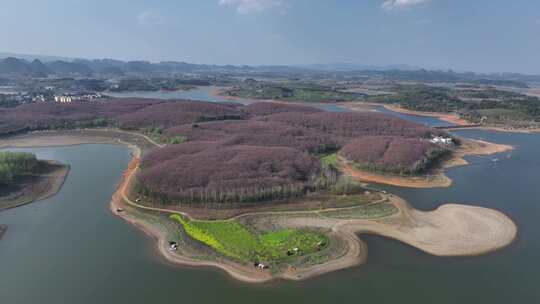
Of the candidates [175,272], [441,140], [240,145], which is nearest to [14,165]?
[240,145]

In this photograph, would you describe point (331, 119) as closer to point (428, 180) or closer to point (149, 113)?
point (428, 180)

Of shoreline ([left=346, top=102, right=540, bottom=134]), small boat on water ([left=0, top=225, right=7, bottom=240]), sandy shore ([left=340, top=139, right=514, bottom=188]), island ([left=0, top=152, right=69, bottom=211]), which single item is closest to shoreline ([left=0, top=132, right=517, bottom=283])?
sandy shore ([left=340, top=139, right=514, bottom=188])

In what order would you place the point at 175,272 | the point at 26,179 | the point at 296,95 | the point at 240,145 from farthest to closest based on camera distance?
the point at 296,95 → the point at 240,145 → the point at 26,179 → the point at 175,272

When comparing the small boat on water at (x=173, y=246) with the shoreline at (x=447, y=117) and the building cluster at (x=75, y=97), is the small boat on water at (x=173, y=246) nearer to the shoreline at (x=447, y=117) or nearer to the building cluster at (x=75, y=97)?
the shoreline at (x=447, y=117)

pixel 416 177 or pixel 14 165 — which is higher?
pixel 14 165

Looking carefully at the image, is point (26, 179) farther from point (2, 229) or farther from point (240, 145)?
point (240, 145)

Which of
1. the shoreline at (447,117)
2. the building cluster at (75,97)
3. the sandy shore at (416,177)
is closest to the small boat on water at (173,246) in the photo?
the sandy shore at (416,177)
